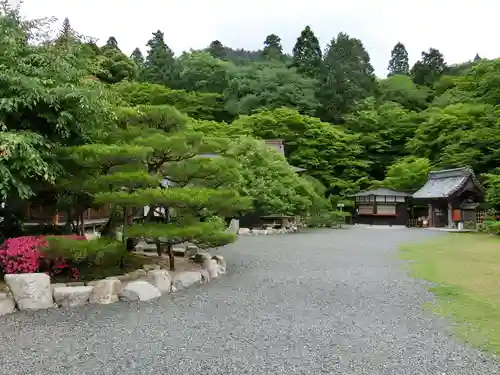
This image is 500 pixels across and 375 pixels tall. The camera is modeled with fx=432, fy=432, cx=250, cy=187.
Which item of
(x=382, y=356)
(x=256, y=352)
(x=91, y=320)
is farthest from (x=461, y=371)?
(x=91, y=320)

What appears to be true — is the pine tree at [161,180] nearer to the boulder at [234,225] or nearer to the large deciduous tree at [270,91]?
the boulder at [234,225]

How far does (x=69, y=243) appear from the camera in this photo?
5.72m

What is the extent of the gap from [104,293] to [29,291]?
Answer: 847mm

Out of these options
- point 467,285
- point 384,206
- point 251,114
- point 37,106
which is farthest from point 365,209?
point 37,106

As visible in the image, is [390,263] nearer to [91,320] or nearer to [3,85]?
[91,320]

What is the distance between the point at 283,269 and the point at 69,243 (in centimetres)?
401

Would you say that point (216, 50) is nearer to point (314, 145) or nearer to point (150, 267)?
point (314, 145)

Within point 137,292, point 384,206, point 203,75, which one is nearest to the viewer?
point 137,292

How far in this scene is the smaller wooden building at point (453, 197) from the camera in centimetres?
2103

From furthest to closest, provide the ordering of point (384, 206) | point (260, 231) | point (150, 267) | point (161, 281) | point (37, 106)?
point (384, 206) → point (260, 231) → point (150, 267) → point (161, 281) → point (37, 106)

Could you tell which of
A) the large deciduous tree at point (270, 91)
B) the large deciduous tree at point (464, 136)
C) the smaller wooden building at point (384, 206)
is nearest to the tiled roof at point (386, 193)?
the smaller wooden building at point (384, 206)

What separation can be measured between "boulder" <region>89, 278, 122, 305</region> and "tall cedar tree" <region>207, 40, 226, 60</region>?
38.1m

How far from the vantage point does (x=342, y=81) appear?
3238 cm

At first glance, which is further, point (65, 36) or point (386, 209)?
point (386, 209)
